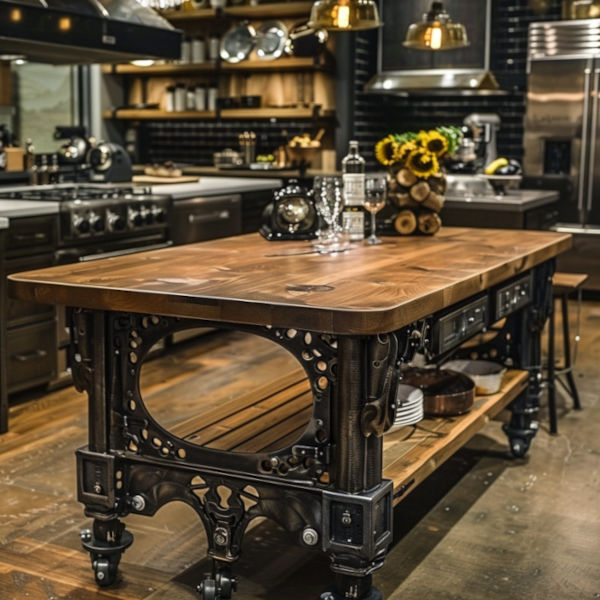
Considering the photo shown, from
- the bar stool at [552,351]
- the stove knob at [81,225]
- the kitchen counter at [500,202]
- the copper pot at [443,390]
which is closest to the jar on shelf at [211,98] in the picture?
the kitchen counter at [500,202]

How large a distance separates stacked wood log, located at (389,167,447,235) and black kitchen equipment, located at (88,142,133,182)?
2816 millimetres

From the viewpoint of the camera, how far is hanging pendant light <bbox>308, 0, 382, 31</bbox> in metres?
3.64

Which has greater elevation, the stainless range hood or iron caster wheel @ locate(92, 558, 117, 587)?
the stainless range hood

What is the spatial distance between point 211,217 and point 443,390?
2977 millimetres

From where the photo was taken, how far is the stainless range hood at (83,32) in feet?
15.3

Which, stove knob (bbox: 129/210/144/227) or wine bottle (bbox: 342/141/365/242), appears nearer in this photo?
wine bottle (bbox: 342/141/365/242)

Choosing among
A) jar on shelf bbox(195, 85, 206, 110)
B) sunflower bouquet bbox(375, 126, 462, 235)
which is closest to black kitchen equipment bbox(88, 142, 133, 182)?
jar on shelf bbox(195, 85, 206, 110)

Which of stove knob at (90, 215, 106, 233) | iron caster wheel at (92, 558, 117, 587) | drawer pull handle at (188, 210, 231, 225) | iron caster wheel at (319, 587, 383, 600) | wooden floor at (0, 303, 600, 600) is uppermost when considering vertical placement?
stove knob at (90, 215, 106, 233)

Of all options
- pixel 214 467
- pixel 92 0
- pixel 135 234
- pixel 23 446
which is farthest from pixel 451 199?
pixel 214 467

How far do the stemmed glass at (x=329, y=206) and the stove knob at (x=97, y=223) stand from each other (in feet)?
5.40

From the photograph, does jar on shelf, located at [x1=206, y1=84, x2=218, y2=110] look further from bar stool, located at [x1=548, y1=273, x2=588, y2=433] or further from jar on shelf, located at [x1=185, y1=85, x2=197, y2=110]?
bar stool, located at [x1=548, y1=273, x2=588, y2=433]

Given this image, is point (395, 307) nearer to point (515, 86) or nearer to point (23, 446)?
point (23, 446)

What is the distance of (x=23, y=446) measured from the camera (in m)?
3.96

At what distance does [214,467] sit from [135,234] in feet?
9.60
